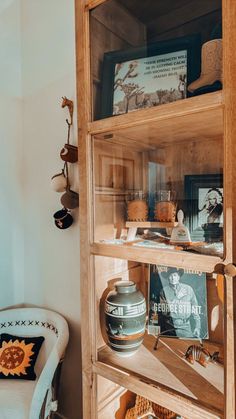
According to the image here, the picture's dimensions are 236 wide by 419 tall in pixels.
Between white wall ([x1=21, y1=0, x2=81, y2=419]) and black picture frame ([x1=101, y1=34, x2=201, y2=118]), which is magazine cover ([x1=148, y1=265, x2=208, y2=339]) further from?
white wall ([x1=21, y1=0, x2=81, y2=419])

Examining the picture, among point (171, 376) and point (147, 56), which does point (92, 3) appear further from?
point (171, 376)

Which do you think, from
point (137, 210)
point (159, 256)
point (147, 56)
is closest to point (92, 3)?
point (147, 56)

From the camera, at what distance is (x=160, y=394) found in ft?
2.81

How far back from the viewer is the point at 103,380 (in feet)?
3.36

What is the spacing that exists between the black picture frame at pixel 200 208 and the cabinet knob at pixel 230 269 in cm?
8

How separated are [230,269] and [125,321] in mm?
484

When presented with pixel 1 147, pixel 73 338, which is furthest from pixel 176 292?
pixel 1 147

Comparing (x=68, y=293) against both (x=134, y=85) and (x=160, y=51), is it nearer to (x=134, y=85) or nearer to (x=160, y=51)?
(x=134, y=85)

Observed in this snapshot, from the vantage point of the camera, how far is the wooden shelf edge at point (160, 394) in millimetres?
777

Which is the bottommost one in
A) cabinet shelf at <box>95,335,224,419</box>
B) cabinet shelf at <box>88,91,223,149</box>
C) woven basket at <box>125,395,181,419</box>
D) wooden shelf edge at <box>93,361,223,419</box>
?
woven basket at <box>125,395,181,419</box>

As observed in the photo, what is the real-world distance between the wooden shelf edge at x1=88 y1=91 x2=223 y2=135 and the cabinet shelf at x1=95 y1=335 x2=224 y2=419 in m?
0.69

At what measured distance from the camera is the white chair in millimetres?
1289

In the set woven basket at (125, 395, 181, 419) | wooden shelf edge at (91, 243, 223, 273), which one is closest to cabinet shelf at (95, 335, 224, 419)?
woven basket at (125, 395, 181, 419)

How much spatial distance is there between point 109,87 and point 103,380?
3.50 feet
